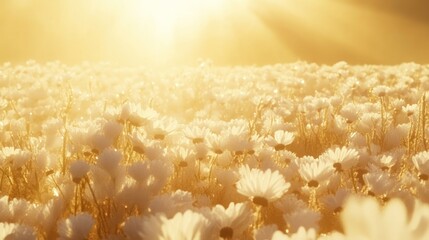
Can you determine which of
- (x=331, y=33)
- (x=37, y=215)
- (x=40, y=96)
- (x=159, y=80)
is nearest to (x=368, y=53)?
(x=331, y=33)

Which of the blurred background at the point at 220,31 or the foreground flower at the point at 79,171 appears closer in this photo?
the foreground flower at the point at 79,171

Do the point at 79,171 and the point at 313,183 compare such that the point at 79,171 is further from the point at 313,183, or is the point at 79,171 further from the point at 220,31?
the point at 220,31

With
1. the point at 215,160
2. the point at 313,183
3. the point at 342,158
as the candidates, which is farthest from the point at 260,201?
the point at 215,160

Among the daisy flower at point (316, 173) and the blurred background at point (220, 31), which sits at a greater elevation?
the blurred background at point (220, 31)

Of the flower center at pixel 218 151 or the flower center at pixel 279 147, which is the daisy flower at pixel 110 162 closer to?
the flower center at pixel 218 151

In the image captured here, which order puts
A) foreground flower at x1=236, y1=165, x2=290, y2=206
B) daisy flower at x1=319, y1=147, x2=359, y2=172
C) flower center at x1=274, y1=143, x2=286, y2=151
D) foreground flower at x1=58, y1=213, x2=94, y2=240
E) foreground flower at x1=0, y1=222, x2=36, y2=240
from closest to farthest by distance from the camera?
foreground flower at x1=0, y1=222, x2=36, y2=240, foreground flower at x1=58, y1=213, x2=94, y2=240, foreground flower at x1=236, y1=165, x2=290, y2=206, daisy flower at x1=319, y1=147, x2=359, y2=172, flower center at x1=274, y1=143, x2=286, y2=151

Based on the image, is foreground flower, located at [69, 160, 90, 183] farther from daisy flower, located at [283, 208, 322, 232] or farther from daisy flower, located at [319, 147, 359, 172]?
daisy flower, located at [319, 147, 359, 172]

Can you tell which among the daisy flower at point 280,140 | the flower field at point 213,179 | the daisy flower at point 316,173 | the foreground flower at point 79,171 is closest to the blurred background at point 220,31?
the flower field at point 213,179

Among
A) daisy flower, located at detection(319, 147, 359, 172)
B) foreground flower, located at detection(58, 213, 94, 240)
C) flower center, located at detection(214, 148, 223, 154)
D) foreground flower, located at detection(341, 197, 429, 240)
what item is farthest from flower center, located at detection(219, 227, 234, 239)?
flower center, located at detection(214, 148, 223, 154)

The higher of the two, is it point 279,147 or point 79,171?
point 279,147
